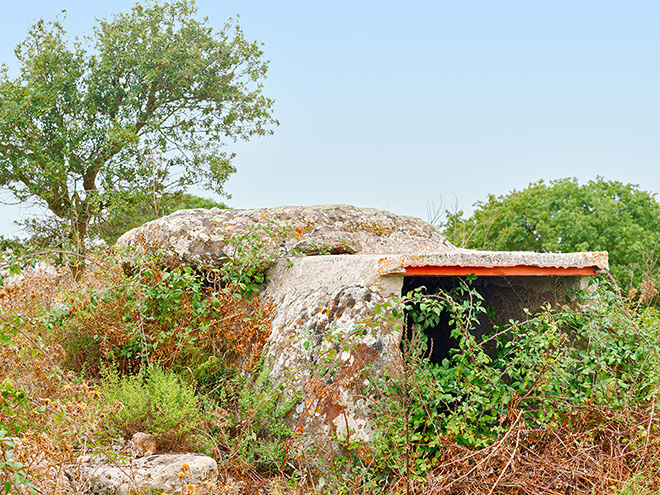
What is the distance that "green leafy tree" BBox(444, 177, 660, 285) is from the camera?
54.9ft

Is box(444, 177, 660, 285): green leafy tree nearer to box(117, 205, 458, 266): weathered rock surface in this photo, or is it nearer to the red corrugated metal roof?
box(117, 205, 458, 266): weathered rock surface

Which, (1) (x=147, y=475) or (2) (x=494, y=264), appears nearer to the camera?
(1) (x=147, y=475)

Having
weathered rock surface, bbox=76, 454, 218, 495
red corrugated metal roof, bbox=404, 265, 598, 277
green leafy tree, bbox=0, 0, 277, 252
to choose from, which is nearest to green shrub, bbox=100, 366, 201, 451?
weathered rock surface, bbox=76, 454, 218, 495

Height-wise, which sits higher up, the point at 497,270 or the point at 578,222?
the point at 578,222

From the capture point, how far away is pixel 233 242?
6.61 m

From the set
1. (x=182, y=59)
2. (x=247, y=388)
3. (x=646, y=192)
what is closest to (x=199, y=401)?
(x=247, y=388)

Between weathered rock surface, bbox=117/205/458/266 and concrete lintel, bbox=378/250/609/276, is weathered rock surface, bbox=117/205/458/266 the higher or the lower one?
the higher one

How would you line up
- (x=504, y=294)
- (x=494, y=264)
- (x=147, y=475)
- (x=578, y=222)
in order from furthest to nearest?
(x=578, y=222)
(x=504, y=294)
(x=494, y=264)
(x=147, y=475)

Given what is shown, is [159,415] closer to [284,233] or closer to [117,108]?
[284,233]

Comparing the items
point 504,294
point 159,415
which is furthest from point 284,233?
point 159,415

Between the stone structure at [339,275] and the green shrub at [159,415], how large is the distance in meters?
0.81

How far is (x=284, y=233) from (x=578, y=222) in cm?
1220

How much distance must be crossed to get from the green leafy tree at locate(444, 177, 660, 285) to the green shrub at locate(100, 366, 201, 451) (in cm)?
1183

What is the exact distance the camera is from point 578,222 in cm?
1689
